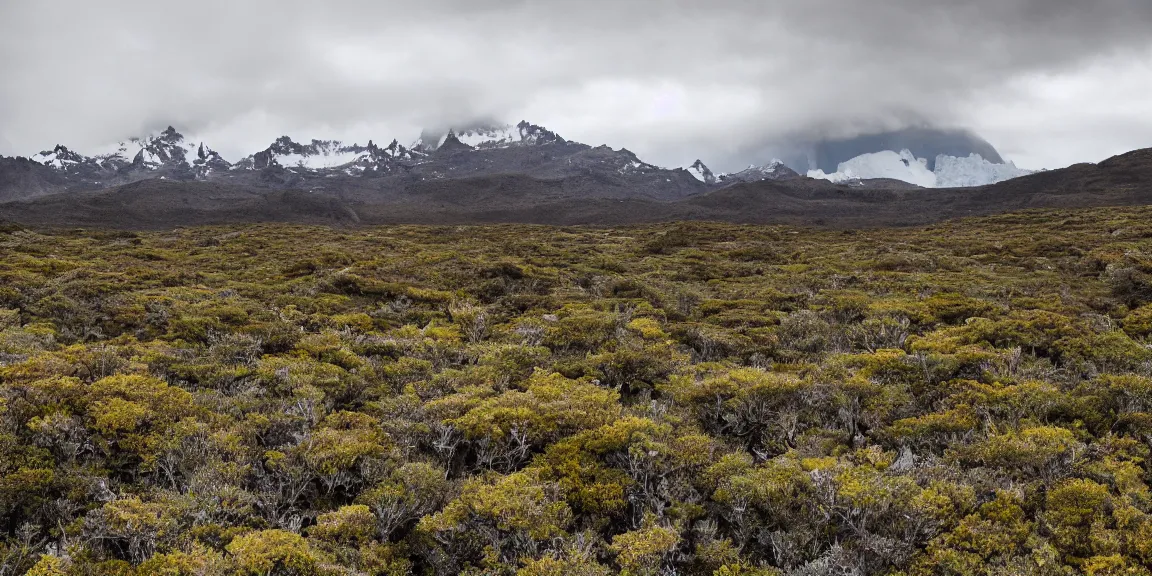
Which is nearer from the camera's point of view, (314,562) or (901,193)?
(314,562)

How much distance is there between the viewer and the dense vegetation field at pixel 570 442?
5.54m

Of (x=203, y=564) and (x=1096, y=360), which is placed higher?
(x=1096, y=360)

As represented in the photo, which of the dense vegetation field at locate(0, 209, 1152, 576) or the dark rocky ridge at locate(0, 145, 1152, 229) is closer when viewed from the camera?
the dense vegetation field at locate(0, 209, 1152, 576)

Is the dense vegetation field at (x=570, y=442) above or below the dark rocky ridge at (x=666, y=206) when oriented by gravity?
below

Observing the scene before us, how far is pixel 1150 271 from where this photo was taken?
17.6 meters

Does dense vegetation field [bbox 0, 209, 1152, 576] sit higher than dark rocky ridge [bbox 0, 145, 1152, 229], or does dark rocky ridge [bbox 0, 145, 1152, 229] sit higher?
dark rocky ridge [bbox 0, 145, 1152, 229]

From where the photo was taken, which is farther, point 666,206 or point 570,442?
point 666,206

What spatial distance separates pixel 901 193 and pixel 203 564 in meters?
202

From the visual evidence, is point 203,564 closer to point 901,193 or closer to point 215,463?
point 215,463

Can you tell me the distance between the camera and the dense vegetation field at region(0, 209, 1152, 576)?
554 cm

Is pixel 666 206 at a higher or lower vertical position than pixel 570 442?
higher

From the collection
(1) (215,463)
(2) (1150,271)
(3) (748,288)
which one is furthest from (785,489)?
(2) (1150,271)

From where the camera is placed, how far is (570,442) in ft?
24.7

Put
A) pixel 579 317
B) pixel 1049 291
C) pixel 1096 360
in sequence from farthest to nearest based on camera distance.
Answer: pixel 1049 291
pixel 579 317
pixel 1096 360
